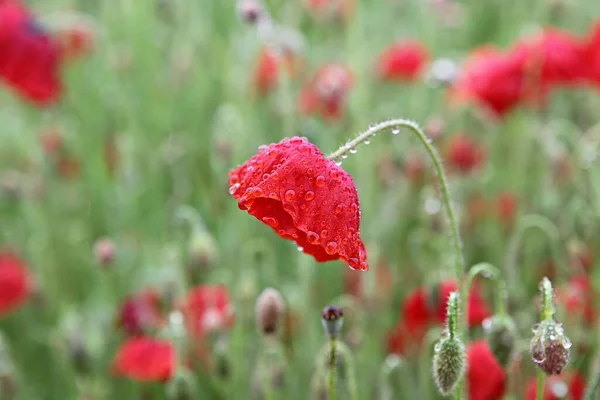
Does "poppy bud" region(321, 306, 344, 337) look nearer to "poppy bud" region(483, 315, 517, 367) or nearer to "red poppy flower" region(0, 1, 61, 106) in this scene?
"poppy bud" region(483, 315, 517, 367)

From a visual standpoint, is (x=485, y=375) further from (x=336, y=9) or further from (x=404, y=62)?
(x=336, y=9)

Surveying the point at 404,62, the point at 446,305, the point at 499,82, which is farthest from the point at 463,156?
the point at 446,305

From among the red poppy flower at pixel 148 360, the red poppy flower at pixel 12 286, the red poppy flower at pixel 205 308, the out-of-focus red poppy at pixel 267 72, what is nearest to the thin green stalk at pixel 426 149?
the red poppy flower at pixel 205 308

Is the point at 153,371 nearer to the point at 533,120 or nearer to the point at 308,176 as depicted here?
the point at 308,176

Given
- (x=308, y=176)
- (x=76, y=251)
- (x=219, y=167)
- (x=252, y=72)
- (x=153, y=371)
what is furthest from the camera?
(x=252, y=72)

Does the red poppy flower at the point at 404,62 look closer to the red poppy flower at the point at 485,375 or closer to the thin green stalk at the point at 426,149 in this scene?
the red poppy flower at the point at 485,375

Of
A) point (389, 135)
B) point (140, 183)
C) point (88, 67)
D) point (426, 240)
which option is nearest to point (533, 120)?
point (389, 135)
